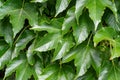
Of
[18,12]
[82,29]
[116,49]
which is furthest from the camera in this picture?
[18,12]

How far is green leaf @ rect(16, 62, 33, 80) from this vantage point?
1.27 meters

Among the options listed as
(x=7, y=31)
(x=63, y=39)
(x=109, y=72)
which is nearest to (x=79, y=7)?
(x=63, y=39)

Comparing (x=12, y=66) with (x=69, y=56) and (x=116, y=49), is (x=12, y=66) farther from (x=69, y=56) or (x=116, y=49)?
(x=116, y=49)

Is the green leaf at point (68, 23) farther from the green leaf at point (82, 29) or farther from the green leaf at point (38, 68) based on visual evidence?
the green leaf at point (38, 68)

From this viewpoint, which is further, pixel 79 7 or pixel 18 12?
pixel 18 12

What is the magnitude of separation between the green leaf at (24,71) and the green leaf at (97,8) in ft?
1.41

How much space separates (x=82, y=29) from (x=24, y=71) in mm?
350

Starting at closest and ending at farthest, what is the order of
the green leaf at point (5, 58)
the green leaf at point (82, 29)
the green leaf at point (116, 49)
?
the green leaf at point (116, 49), the green leaf at point (82, 29), the green leaf at point (5, 58)

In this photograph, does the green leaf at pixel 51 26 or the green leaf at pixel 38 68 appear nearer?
the green leaf at pixel 51 26

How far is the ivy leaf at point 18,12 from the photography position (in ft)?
3.92

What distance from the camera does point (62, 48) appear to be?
1145 millimetres

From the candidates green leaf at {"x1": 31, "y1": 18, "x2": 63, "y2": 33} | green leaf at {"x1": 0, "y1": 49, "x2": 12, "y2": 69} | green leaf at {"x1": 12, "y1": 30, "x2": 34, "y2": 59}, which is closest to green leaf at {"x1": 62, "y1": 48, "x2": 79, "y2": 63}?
green leaf at {"x1": 31, "y1": 18, "x2": 63, "y2": 33}

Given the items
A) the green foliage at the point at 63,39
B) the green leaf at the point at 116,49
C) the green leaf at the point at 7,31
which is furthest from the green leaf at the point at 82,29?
the green leaf at the point at 7,31

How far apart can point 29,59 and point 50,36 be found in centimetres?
17
